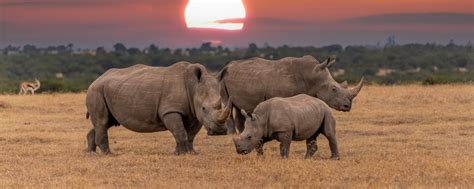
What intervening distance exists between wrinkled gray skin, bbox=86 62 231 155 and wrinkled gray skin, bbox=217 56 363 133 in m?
2.31

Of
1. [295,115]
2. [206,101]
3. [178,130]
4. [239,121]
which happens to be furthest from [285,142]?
[239,121]

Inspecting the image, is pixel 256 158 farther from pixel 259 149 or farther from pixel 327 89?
pixel 327 89

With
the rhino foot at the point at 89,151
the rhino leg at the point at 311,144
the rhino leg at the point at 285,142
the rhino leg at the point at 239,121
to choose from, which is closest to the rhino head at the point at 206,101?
the rhino leg at the point at 285,142

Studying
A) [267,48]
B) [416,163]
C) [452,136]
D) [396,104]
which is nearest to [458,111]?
[396,104]

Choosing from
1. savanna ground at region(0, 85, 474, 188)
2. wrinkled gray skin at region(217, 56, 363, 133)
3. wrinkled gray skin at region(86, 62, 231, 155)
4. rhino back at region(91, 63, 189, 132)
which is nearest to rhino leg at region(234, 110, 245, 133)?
wrinkled gray skin at region(217, 56, 363, 133)

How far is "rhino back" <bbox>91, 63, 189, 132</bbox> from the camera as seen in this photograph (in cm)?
1470

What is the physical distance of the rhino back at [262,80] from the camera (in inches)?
675

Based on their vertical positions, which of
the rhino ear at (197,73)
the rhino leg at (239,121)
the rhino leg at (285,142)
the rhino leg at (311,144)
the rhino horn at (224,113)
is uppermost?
the rhino ear at (197,73)

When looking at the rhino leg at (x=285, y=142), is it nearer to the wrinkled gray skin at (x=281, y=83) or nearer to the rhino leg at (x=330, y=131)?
the rhino leg at (x=330, y=131)

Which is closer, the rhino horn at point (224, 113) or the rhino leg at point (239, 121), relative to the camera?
the rhino horn at point (224, 113)

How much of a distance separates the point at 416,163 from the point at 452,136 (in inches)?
199

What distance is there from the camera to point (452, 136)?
706 inches

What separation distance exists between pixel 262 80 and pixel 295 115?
4.04 meters

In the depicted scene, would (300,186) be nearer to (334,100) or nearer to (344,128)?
(334,100)
